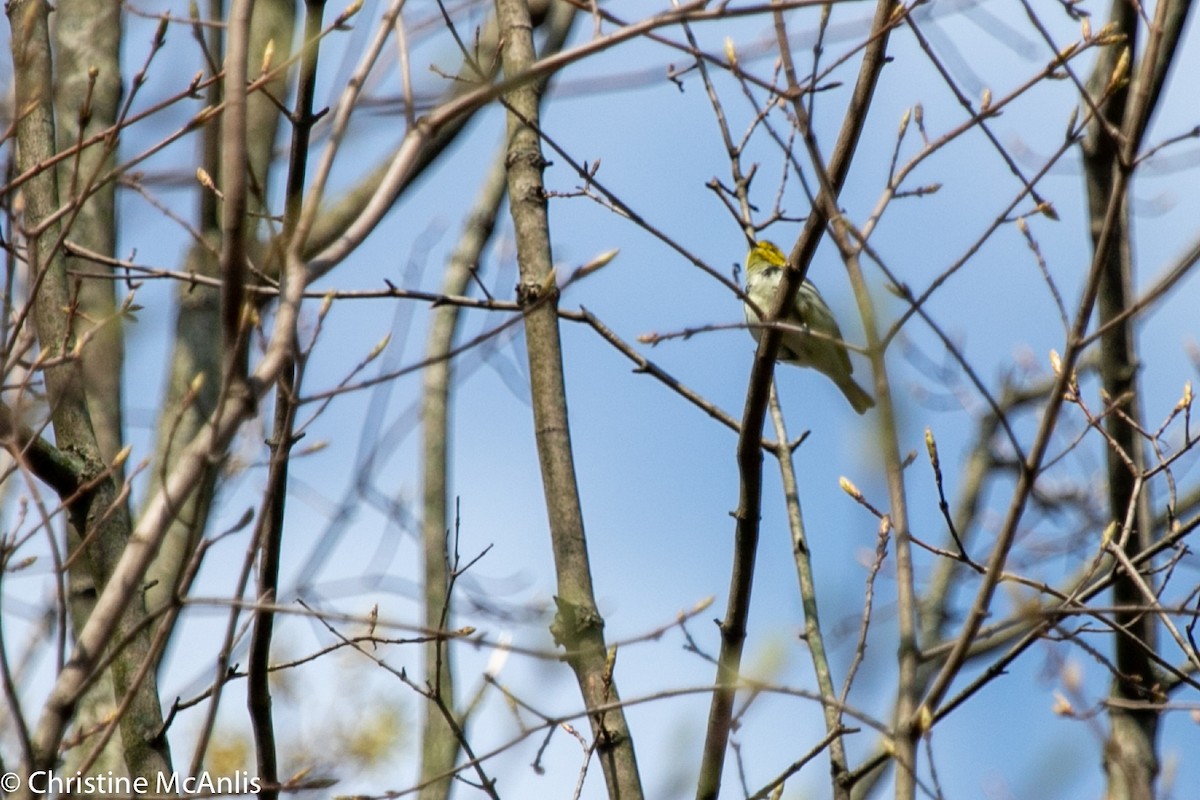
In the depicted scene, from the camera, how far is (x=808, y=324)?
5219mm

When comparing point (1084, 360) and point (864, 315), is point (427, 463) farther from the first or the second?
point (864, 315)

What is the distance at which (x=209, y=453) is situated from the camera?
139cm

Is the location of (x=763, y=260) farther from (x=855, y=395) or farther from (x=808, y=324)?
(x=808, y=324)

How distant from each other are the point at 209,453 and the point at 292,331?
169 mm

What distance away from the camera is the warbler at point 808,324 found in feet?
18.3

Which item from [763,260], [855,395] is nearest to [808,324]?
[855,395]

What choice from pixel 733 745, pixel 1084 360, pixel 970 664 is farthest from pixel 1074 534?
pixel 733 745

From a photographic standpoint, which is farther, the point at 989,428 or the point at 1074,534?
the point at 989,428

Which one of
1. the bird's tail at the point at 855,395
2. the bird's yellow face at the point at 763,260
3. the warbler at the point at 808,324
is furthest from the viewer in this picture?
the bird's yellow face at the point at 763,260

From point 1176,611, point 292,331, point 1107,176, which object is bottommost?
point 1176,611

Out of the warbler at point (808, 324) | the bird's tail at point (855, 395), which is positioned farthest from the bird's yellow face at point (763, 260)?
the bird's tail at point (855, 395)

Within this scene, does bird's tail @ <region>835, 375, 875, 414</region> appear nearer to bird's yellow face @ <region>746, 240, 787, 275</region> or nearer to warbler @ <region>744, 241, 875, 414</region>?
warbler @ <region>744, 241, 875, 414</region>

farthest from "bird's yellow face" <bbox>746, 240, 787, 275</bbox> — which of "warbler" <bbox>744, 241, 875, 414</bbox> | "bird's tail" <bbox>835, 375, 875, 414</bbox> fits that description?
"bird's tail" <bbox>835, 375, 875, 414</bbox>

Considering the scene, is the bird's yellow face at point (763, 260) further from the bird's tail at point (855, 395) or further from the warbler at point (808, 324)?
the bird's tail at point (855, 395)
